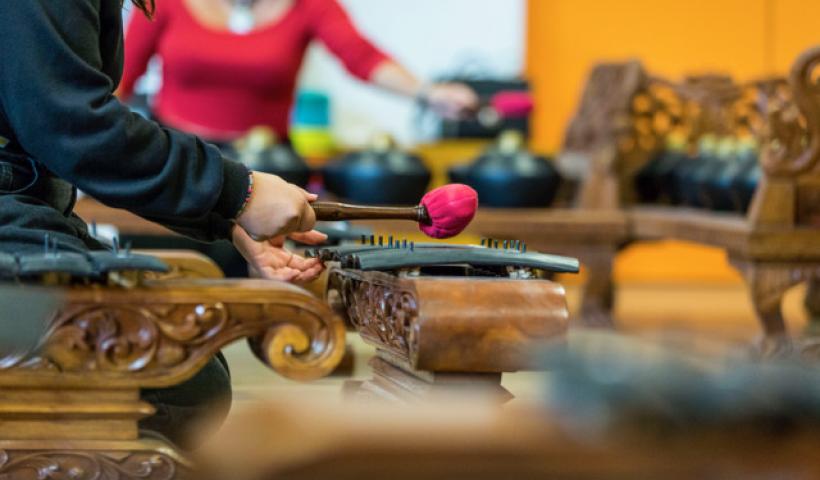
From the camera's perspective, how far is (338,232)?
2207 mm

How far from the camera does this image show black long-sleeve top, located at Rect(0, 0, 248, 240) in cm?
127

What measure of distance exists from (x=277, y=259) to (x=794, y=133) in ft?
6.06

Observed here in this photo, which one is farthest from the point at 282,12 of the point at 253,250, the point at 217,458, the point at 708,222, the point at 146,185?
the point at 217,458

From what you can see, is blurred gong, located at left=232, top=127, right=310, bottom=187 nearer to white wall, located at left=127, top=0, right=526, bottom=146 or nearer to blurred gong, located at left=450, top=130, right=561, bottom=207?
blurred gong, located at left=450, top=130, right=561, bottom=207

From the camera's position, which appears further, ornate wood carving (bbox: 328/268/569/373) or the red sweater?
the red sweater

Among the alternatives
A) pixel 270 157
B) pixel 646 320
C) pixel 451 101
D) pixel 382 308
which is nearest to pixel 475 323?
pixel 382 308

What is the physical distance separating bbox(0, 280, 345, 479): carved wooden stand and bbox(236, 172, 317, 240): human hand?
0.14 m

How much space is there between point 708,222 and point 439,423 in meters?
2.97

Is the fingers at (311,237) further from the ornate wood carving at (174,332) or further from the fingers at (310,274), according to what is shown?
the ornate wood carving at (174,332)

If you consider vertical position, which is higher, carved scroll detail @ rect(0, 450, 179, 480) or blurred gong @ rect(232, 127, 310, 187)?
blurred gong @ rect(232, 127, 310, 187)

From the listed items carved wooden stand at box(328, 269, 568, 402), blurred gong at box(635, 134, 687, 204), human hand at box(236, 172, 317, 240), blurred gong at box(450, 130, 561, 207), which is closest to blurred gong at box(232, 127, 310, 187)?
blurred gong at box(450, 130, 561, 207)

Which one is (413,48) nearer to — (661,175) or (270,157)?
(661,175)

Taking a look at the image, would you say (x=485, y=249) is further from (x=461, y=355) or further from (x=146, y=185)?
(x=146, y=185)

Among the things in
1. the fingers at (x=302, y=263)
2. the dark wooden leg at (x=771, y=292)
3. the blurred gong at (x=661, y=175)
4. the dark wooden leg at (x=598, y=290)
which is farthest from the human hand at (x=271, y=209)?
the blurred gong at (x=661, y=175)
